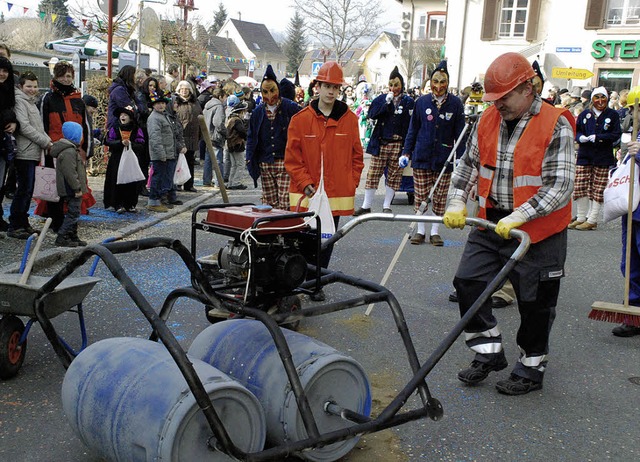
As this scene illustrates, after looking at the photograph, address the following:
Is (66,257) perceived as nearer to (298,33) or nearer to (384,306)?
(384,306)

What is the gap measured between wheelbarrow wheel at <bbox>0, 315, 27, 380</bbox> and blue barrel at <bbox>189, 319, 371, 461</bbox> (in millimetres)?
1290

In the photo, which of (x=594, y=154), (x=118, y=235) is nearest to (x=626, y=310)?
(x=594, y=154)

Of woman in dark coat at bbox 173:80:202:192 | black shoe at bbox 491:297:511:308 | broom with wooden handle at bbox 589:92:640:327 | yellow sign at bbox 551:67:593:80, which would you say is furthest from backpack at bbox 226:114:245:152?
yellow sign at bbox 551:67:593:80

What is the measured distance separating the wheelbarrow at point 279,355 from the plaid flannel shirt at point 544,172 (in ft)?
1.36

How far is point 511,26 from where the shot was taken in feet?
104

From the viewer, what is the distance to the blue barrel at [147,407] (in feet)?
8.54

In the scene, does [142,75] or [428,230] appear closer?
[428,230]

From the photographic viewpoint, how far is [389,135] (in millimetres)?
10242

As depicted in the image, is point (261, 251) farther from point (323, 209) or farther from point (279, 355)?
point (323, 209)

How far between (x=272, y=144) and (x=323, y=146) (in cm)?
100

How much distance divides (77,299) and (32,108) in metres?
3.81

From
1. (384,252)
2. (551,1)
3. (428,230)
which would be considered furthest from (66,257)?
(551,1)

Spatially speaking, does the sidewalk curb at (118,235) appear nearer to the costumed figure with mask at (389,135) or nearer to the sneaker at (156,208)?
the sneaker at (156,208)

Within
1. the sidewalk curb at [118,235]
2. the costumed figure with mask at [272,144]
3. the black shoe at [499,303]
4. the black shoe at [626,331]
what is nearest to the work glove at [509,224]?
the black shoe at [626,331]
